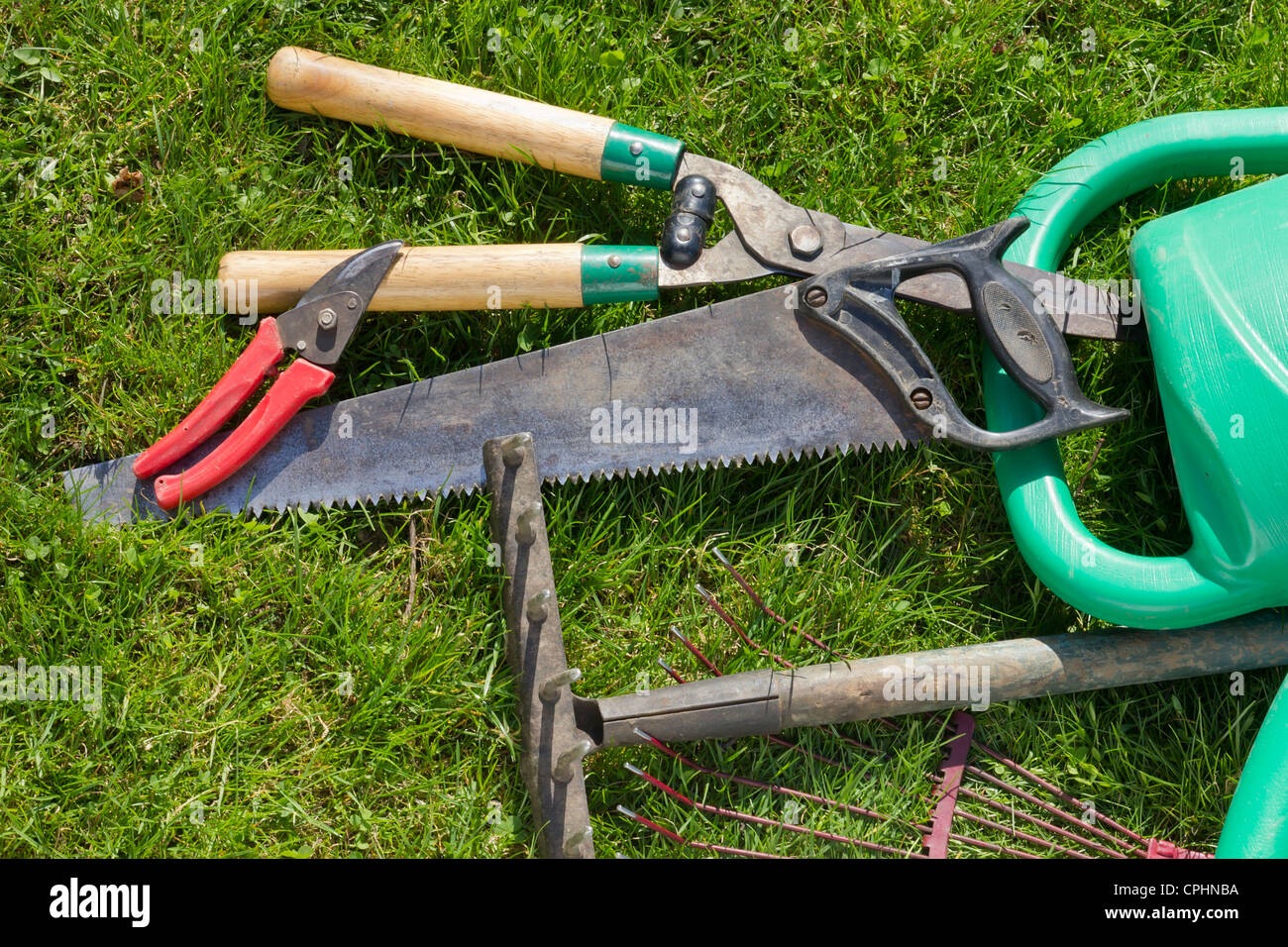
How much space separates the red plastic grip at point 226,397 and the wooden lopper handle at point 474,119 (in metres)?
0.68

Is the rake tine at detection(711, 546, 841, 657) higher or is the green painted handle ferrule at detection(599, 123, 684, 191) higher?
the green painted handle ferrule at detection(599, 123, 684, 191)

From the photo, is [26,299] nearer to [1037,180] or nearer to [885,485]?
[885,485]

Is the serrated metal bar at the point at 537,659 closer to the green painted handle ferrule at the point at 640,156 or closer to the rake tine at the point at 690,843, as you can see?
the rake tine at the point at 690,843

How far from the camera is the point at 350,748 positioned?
3025mm

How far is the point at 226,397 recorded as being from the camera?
2977 mm

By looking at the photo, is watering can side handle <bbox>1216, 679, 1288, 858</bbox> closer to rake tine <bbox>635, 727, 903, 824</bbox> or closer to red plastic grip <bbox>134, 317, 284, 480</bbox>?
rake tine <bbox>635, 727, 903, 824</bbox>

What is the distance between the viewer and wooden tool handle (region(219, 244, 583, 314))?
115 inches

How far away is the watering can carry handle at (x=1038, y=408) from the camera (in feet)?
9.29

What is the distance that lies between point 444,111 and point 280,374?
854 millimetres

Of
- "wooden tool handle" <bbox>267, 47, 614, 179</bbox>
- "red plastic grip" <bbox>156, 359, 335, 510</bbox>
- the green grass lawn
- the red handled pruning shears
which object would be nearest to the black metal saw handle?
the green grass lawn

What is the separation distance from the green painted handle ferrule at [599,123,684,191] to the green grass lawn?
29 cm

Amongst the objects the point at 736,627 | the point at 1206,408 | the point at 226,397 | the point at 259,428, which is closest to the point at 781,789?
the point at 736,627

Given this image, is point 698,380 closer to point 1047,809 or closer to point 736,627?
point 736,627

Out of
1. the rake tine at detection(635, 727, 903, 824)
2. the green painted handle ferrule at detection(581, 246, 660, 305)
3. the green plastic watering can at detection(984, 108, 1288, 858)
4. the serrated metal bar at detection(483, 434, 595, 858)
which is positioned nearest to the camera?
the green plastic watering can at detection(984, 108, 1288, 858)
